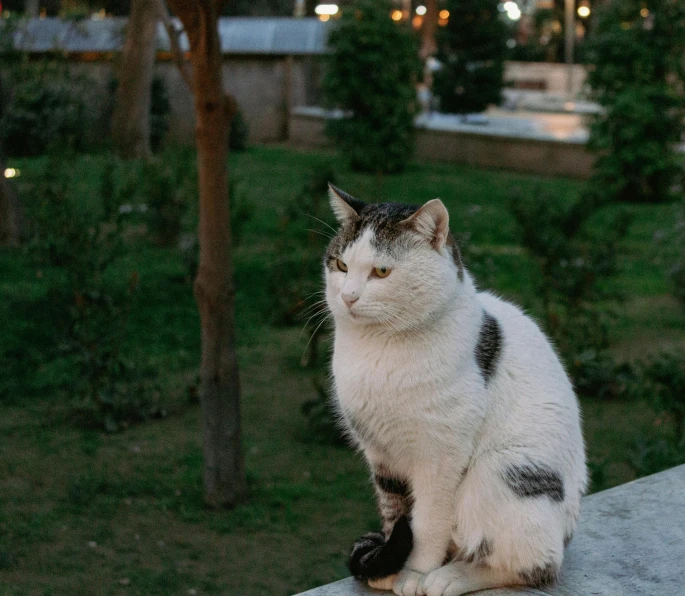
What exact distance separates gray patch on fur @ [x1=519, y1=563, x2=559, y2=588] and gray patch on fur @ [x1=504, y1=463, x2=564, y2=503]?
0.16 m

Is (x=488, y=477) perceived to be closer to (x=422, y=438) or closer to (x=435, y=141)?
(x=422, y=438)

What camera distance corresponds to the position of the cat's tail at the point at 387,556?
7.26 ft

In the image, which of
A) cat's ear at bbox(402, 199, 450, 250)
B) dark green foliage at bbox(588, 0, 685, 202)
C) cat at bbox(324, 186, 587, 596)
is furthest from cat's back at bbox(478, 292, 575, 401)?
dark green foliage at bbox(588, 0, 685, 202)

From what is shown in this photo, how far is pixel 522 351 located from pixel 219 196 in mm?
2179

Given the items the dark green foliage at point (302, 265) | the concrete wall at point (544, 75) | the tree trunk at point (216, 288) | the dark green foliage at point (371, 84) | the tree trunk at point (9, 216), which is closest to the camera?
the tree trunk at point (216, 288)

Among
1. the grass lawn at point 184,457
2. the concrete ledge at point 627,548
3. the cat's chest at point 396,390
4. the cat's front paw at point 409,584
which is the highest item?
the cat's chest at point 396,390

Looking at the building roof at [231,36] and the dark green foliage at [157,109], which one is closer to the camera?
the dark green foliage at [157,109]

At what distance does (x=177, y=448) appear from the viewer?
16.6ft

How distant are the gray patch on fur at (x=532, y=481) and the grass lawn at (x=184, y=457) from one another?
1793mm

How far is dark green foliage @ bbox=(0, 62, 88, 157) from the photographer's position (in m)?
13.4

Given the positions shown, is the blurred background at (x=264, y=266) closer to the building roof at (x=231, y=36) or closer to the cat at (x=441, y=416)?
the building roof at (x=231, y=36)

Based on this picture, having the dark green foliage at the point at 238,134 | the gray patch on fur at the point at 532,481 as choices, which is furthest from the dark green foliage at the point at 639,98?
the gray patch on fur at the point at 532,481

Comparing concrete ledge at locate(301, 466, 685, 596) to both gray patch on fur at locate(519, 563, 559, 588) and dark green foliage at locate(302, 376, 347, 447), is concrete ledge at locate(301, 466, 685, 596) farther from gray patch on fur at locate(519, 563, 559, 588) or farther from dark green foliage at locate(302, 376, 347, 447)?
dark green foliage at locate(302, 376, 347, 447)

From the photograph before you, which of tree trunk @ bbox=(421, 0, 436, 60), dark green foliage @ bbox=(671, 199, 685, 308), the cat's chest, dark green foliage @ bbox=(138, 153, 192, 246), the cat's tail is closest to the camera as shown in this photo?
the cat's chest
